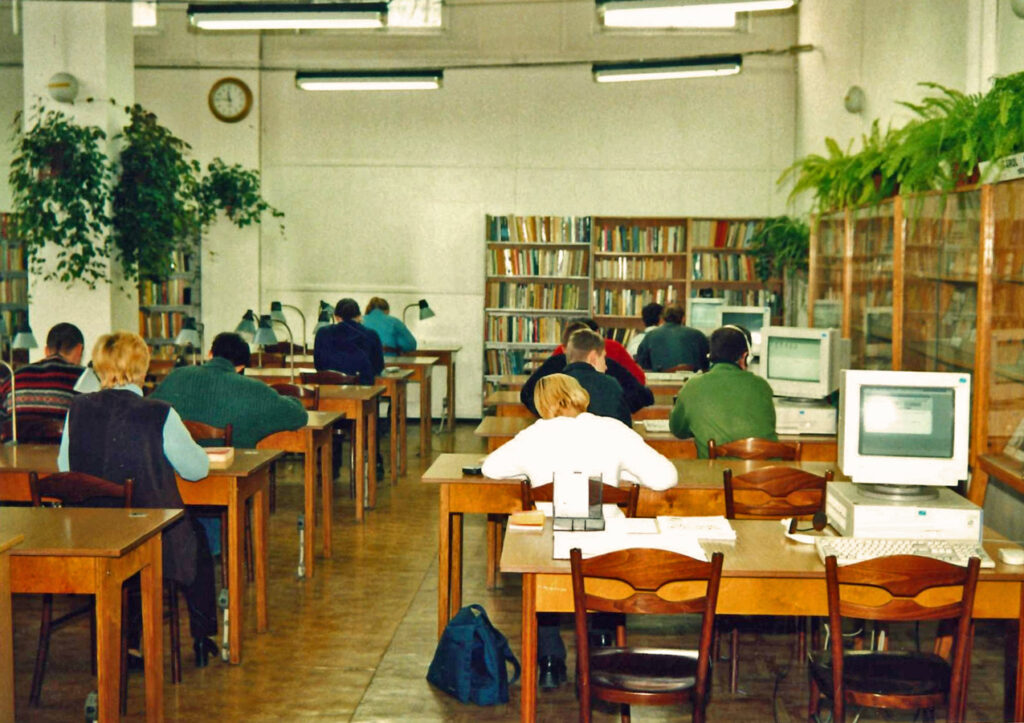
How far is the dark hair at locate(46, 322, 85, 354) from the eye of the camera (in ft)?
20.0

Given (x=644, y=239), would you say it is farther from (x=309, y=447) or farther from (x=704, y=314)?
(x=309, y=447)

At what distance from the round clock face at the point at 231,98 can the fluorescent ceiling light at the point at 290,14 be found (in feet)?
11.9

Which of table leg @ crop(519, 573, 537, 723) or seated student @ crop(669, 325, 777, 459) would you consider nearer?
table leg @ crop(519, 573, 537, 723)

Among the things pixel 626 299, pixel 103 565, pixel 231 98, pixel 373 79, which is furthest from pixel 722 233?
pixel 103 565

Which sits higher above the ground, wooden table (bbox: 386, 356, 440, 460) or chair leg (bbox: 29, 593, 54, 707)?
wooden table (bbox: 386, 356, 440, 460)

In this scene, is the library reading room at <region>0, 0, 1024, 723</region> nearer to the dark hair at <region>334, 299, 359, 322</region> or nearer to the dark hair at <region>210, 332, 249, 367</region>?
the dark hair at <region>210, 332, 249, 367</region>

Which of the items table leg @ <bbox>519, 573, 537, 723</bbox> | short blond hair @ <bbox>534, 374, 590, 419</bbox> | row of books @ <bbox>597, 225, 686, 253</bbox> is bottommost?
table leg @ <bbox>519, 573, 537, 723</bbox>

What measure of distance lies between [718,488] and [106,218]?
5.90 m

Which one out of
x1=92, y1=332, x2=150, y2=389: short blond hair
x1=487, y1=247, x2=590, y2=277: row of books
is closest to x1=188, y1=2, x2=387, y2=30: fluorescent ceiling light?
x1=487, y1=247, x2=590, y2=277: row of books

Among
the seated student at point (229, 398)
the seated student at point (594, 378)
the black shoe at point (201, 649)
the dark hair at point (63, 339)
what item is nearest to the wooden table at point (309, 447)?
the seated student at point (229, 398)

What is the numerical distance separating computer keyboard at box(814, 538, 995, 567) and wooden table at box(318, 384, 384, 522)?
437 centimetres

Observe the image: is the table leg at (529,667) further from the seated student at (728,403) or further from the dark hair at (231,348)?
the dark hair at (231,348)

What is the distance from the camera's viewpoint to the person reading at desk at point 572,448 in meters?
4.25

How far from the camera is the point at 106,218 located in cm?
894
